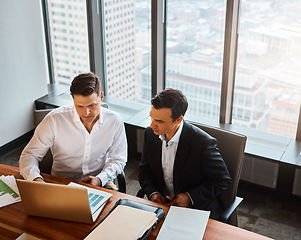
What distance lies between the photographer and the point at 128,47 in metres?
4.32

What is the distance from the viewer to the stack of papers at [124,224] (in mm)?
1906

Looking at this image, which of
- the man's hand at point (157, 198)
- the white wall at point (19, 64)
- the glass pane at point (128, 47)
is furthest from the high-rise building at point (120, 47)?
the man's hand at point (157, 198)

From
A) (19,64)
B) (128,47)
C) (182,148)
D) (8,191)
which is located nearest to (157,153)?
(182,148)

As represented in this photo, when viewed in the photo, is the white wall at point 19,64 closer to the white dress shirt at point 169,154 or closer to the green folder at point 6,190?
the green folder at point 6,190

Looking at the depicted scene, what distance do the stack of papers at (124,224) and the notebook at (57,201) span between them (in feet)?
0.30

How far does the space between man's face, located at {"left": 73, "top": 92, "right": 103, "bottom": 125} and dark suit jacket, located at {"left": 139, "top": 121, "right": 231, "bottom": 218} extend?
356 mm

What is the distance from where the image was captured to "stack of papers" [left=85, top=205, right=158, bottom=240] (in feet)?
6.25

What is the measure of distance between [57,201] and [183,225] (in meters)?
0.62

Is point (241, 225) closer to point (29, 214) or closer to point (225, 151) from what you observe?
point (225, 151)

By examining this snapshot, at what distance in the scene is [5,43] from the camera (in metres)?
3.98

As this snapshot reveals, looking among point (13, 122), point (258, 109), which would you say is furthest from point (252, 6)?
point (13, 122)

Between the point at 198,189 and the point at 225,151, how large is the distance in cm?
27

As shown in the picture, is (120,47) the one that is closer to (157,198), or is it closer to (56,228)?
(157,198)

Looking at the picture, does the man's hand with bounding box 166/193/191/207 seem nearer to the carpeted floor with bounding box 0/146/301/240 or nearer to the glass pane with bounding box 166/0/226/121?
the carpeted floor with bounding box 0/146/301/240
